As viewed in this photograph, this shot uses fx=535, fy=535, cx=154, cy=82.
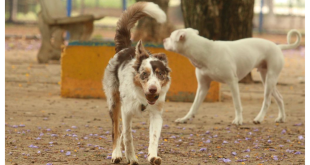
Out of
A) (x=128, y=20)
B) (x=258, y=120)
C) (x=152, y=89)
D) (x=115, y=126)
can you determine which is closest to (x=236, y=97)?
(x=258, y=120)

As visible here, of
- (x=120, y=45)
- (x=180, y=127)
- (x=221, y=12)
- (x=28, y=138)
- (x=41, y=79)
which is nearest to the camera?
(x=120, y=45)

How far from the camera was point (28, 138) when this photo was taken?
609 cm

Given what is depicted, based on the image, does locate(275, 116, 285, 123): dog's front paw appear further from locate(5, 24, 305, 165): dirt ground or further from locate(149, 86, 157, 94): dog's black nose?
locate(149, 86, 157, 94): dog's black nose

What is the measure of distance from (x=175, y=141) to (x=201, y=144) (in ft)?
1.03

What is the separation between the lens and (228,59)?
24.5 feet

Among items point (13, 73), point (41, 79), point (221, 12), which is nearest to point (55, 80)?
point (41, 79)

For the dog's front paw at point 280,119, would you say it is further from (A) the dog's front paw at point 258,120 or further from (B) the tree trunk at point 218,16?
(B) the tree trunk at point 218,16

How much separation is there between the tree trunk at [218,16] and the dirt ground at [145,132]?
120 centimetres

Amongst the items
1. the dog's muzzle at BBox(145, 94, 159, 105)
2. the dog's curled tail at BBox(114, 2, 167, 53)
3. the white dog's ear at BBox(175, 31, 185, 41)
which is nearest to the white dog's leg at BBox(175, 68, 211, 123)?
the white dog's ear at BBox(175, 31, 185, 41)

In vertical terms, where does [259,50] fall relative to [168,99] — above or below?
above

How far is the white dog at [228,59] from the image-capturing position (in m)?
7.31

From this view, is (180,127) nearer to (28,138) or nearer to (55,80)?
(28,138)

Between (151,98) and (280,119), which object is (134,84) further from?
(280,119)

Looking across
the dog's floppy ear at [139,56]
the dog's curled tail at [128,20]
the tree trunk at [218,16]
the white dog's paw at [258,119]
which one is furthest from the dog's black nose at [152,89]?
the tree trunk at [218,16]
